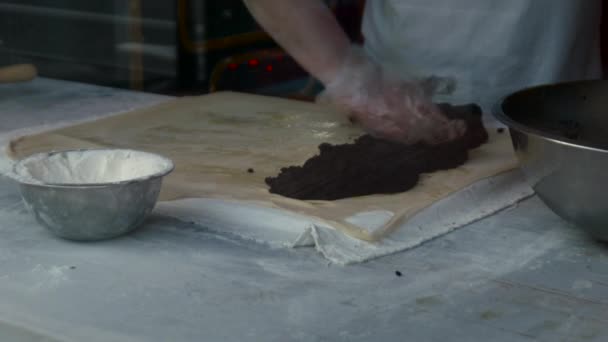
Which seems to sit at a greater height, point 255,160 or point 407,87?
point 407,87

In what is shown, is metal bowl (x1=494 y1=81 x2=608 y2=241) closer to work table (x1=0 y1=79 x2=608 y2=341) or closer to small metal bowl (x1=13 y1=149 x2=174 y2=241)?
work table (x1=0 y1=79 x2=608 y2=341)

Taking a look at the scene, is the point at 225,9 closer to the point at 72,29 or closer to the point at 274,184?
the point at 72,29

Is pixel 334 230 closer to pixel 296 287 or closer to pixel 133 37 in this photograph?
pixel 296 287

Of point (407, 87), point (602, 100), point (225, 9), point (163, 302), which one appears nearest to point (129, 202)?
point (163, 302)

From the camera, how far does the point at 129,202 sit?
48.7 inches

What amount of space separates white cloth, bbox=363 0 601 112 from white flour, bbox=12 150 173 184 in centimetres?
82

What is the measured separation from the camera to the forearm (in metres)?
1.62

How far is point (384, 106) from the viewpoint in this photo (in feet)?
5.29

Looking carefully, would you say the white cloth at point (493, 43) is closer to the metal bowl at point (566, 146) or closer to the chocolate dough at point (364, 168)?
the chocolate dough at point (364, 168)

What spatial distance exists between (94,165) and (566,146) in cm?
66

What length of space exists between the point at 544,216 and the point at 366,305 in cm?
44

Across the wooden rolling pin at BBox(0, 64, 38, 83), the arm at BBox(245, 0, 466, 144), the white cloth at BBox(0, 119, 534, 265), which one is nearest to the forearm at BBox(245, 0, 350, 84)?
the arm at BBox(245, 0, 466, 144)

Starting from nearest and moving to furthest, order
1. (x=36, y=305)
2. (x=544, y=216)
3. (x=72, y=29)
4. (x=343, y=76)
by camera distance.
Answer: (x=36, y=305)
(x=544, y=216)
(x=343, y=76)
(x=72, y=29)

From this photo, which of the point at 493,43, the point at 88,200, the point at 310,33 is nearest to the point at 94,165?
the point at 88,200
